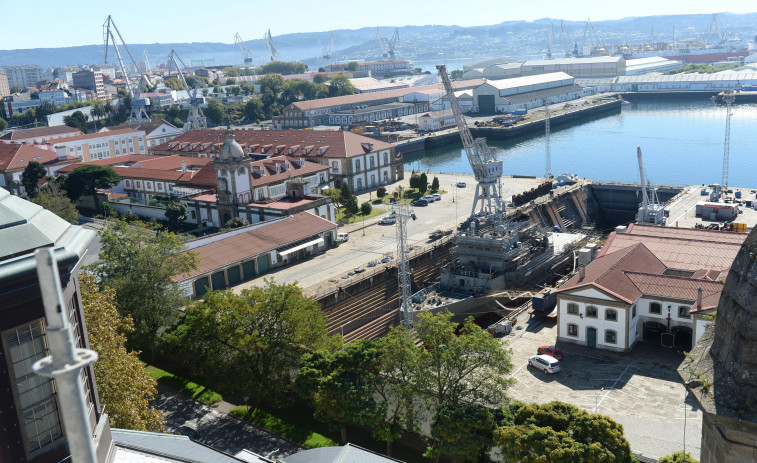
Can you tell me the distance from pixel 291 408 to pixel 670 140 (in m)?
66.5

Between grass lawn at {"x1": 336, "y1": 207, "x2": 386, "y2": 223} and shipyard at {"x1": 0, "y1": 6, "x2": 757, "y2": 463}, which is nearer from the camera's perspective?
shipyard at {"x1": 0, "y1": 6, "x2": 757, "y2": 463}

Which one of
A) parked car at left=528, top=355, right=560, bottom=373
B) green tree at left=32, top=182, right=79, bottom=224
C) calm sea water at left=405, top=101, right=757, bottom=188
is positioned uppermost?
green tree at left=32, top=182, right=79, bottom=224

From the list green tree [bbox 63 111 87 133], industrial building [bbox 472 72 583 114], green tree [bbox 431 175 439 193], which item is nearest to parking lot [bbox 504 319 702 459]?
green tree [bbox 431 175 439 193]

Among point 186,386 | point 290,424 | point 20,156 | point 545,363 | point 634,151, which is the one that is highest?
point 20,156

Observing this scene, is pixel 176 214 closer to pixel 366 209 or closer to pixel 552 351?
pixel 366 209

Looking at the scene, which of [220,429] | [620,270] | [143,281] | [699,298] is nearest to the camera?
[220,429]

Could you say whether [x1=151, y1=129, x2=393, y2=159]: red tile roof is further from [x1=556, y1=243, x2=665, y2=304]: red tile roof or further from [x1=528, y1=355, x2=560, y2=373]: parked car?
[x1=528, y1=355, x2=560, y2=373]: parked car

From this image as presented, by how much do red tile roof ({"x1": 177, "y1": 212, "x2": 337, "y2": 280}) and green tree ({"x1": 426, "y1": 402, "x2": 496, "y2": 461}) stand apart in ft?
49.5

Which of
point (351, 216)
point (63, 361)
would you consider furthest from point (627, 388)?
point (351, 216)

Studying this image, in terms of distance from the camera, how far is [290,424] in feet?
63.1

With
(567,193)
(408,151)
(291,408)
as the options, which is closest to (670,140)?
(408,151)

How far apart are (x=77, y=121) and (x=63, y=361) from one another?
89.4 metres

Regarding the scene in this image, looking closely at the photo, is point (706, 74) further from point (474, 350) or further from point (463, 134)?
point (474, 350)

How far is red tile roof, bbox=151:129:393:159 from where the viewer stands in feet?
168
